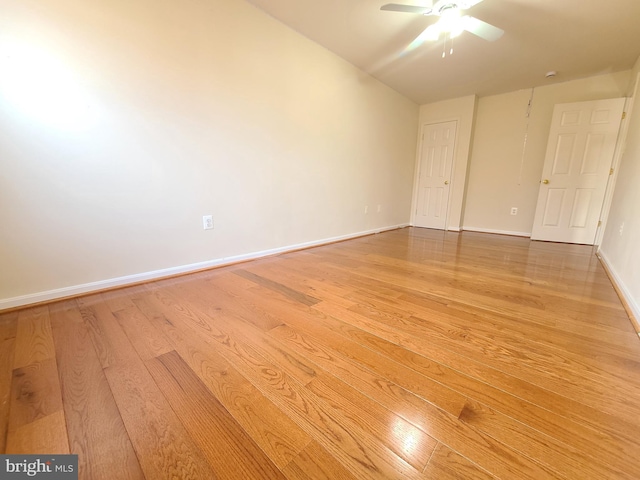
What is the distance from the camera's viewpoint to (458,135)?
4281 millimetres

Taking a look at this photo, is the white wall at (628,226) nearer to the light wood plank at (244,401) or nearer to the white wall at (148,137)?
the light wood plank at (244,401)

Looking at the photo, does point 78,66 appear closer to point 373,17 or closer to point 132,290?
point 132,290

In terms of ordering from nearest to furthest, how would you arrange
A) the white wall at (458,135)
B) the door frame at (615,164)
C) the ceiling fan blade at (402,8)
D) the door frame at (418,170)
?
the ceiling fan blade at (402,8)
the door frame at (615,164)
the white wall at (458,135)
the door frame at (418,170)

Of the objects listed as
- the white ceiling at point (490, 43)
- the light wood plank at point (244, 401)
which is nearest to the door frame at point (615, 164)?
the white ceiling at point (490, 43)

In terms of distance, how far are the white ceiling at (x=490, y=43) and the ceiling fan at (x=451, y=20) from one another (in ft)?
0.35

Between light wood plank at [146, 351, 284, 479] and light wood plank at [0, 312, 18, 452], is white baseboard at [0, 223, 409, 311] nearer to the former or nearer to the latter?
light wood plank at [0, 312, 18, 452]

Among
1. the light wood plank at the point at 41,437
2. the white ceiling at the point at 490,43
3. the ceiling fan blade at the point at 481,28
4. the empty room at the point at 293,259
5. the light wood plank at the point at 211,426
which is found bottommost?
the light wood plank at the point at 41,437

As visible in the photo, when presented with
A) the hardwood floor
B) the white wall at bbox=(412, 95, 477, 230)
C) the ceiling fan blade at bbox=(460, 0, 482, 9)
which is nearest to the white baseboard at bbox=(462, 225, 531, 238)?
the white wall at bbox=(412, 95, 477, 230)

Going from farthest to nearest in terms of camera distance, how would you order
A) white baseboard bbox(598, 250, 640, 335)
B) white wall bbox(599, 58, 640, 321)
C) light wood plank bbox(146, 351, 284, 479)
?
white wall bbox(599, 58, 640, 321), white baseboard bbox(598, 250, 640, 335), light wood plank bbox(146, 351, 284, 479)

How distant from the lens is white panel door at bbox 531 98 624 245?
3.28 meters

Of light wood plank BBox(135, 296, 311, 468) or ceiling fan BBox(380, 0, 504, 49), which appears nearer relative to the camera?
light wood plank BBox(135, 296, 311, 468)

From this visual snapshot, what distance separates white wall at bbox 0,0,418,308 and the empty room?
0.01 m

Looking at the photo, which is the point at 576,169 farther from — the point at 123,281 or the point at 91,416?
the point at 123,281

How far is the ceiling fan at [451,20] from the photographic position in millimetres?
1944
